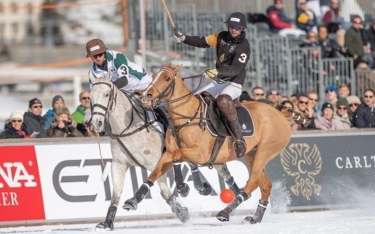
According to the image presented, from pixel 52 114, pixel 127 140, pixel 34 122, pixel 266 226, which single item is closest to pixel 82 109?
pixel 52 114

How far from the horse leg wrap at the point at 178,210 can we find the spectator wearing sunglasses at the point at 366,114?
4410mm

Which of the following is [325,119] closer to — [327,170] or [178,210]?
[327,170]

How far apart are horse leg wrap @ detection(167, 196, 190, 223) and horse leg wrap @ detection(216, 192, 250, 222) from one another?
74 centimetres

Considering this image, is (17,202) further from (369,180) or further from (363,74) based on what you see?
(363,74)

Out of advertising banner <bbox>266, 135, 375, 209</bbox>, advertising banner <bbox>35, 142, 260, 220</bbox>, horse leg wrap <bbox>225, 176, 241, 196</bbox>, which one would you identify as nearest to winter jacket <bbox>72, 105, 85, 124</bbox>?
advertising banner <bbox>35, 142, 260, 220</bbox>

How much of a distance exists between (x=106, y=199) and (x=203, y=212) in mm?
1380

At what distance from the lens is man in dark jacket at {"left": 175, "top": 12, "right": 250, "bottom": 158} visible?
1445 centimetres

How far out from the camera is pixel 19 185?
635 inches

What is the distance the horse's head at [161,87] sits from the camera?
533 inches

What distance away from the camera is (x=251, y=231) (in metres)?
13.5

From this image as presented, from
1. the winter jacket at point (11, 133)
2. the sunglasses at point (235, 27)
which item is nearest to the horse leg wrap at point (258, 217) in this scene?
the sunglasses at point (235, 27)

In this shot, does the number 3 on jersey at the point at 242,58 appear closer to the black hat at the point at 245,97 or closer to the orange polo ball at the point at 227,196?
the orange polo ball at the point at 227,196

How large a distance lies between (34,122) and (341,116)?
16.3ft

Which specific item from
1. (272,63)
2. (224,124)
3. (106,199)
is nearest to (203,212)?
(106,199)
